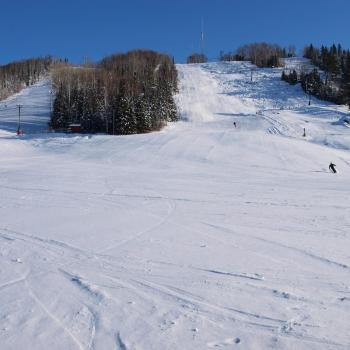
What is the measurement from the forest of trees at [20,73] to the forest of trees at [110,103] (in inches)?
1592

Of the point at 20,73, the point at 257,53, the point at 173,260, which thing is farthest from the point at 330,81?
the point at 173,260

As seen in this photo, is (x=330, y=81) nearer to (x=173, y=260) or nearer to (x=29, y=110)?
(x=29, y=110)

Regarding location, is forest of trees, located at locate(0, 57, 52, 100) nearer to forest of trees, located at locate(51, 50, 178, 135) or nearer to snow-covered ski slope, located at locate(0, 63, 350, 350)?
forest of trees, located at locate(51, 50, 178, 135)

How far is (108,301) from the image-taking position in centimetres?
636

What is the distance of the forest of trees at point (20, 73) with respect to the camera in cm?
10660

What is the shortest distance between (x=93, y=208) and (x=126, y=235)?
374cm

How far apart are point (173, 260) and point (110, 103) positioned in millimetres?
47921

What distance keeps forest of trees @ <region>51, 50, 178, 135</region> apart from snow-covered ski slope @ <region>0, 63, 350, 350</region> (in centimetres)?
2899

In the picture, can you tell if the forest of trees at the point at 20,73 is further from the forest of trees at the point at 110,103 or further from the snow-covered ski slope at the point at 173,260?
the snow-covered ski slope at the point at 173,260

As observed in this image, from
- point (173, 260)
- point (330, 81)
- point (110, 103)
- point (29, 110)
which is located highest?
point (330, 81)

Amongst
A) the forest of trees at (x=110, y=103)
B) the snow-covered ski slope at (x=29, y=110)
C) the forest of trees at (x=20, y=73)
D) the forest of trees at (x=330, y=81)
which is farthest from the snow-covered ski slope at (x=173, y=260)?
→ the forest of trees at (x=20, y=73)

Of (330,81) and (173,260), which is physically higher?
(330,81)

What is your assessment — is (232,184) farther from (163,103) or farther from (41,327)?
(163,103)

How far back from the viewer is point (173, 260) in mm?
8227
